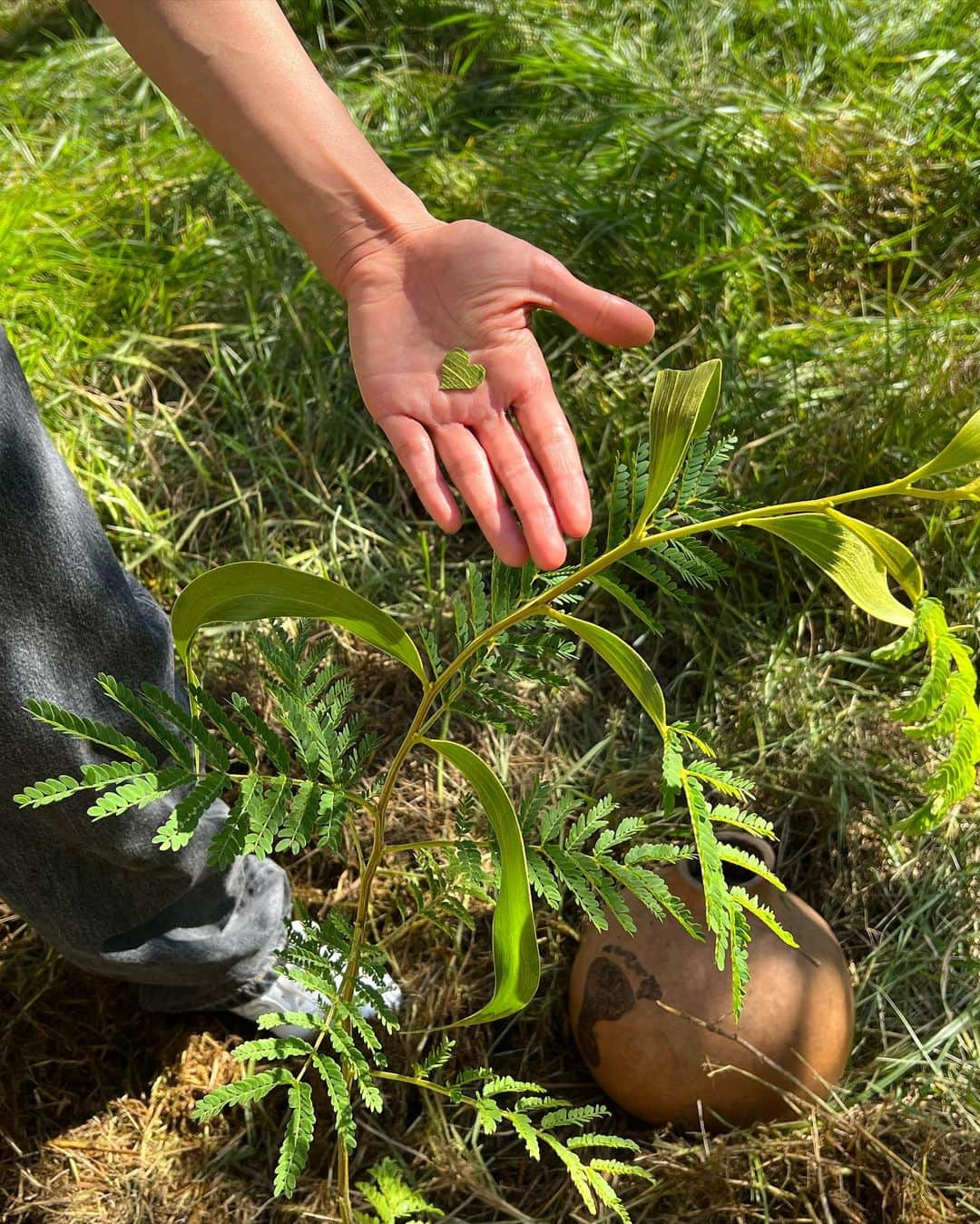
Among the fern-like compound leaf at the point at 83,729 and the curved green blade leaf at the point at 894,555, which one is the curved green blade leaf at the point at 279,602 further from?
the curved green blade leaf at the point at 894,555

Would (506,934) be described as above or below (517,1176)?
above

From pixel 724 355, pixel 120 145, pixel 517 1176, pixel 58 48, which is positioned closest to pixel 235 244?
pixel 120 145

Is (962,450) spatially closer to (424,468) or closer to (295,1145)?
(424,468)

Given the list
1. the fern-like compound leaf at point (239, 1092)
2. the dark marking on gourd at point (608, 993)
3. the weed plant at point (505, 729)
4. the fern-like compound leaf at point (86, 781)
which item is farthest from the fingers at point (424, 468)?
the dark marking on gourd at point (608, 993)

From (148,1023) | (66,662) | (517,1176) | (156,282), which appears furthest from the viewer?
(156,282)

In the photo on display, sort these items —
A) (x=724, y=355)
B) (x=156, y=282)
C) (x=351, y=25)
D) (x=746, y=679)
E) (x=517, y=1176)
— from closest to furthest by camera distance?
1. (x=517, y=1176)
2. (x=746, y=679)
3. (x=724, y=355)
4. (x=156, y=282)
5. (x=351, y=25)

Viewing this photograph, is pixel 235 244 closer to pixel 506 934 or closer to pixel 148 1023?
pixel 148 1023

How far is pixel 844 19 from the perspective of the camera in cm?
252

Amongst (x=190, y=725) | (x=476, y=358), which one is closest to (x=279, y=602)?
(x=190, y=725)

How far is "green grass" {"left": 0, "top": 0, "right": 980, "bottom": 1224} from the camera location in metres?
1.45

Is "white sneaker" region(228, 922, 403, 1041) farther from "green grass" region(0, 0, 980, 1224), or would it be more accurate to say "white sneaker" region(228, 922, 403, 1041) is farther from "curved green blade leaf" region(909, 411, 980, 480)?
"curved green blade leaf" region(909, 411, 980, 480)

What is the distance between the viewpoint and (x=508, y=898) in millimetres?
791

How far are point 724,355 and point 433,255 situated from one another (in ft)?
2.60

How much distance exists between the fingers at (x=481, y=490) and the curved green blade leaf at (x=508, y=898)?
0.19m
